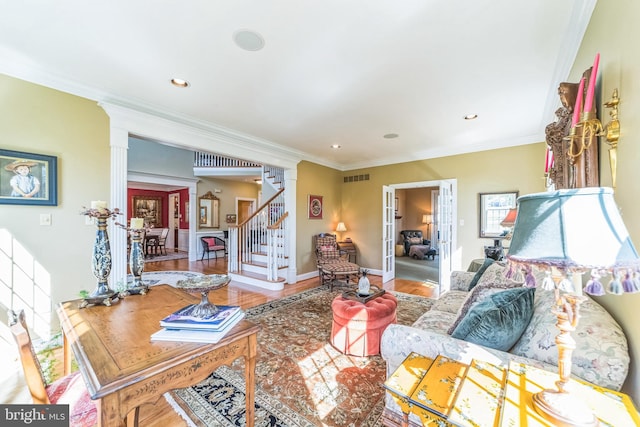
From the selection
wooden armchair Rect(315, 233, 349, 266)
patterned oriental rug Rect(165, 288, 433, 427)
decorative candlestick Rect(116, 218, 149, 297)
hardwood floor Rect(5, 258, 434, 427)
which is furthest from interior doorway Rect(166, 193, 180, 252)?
decorative candlestick Rect(116, 218, 149, 297)

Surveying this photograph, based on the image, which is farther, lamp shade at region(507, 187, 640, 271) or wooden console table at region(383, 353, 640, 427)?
wooden console table at region(383, 353, 640, 427)

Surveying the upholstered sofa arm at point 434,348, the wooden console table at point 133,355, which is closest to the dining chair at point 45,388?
the wooden console table at point 133,355

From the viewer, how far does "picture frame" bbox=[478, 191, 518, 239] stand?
4.17 m

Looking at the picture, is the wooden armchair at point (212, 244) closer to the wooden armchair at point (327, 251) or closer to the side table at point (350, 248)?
the wooden armchair at point (327, 251)

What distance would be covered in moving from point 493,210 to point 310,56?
3987 mm

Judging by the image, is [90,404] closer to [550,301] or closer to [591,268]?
[591,268]

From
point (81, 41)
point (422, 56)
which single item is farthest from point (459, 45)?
point (81, 41)

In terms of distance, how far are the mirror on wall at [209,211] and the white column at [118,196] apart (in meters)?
5.25

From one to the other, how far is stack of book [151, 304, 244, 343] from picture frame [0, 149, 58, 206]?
7.97 ft

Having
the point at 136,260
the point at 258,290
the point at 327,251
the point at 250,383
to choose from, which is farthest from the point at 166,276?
the point at 250,383

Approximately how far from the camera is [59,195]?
2537mm

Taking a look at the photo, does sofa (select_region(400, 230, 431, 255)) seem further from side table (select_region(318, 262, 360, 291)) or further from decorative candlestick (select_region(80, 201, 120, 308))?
decorative candlestick (select_region(80, 201, 120, 308))

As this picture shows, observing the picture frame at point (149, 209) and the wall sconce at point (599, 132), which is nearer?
the wall sconce at point (599, 132)

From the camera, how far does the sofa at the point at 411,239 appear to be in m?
8.56
